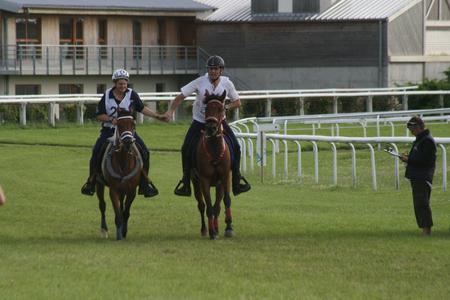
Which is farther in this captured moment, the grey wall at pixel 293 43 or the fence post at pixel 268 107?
the grey wall at pixel 293 43

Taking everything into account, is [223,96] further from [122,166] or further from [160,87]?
[160,87]

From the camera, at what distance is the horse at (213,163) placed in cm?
1509

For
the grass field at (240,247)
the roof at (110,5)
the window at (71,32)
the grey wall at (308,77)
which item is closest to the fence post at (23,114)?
the roof at (110,5)

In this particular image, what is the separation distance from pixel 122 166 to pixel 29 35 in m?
40.5

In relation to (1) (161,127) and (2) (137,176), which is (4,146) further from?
(2) (137,176)

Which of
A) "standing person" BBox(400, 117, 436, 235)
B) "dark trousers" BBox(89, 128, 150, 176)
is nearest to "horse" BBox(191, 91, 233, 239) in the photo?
"dark trousers" BBox(89, 128, 150, 176)

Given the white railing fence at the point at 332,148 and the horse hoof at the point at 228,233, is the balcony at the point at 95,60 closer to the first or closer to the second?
the white railing fence at the point at 332,148

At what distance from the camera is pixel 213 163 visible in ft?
50.5

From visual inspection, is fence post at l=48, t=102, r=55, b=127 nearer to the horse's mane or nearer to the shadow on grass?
the shadow on grass

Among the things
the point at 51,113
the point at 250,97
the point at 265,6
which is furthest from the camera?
the point at 265,6

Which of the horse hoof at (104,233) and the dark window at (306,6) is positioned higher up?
the dark window at (306,6)

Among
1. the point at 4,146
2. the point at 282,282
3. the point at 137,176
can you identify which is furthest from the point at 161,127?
the point at 282,282

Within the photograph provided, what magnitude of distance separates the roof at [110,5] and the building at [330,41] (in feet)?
3.22

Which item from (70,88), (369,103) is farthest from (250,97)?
(70,88)
